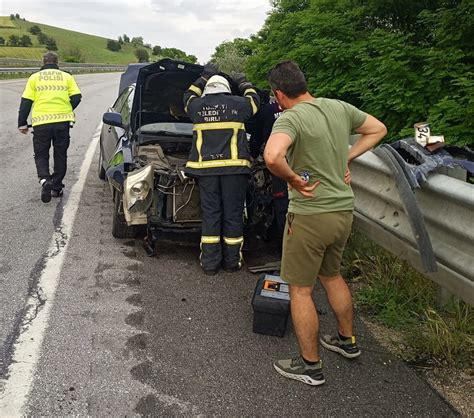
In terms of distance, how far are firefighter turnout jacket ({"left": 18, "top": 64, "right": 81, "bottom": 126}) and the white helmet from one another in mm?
2711

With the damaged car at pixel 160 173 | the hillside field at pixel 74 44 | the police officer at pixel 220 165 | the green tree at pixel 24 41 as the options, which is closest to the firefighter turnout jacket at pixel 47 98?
the damaged car at pixel 160 173

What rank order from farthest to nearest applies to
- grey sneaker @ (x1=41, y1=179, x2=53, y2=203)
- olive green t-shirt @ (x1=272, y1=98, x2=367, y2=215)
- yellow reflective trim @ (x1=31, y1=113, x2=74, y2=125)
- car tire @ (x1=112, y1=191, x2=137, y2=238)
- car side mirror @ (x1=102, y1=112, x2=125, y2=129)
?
yellow reflective trim @ (x1=31, y1=113, x2=74, y2=125), grey sneaker @ (x1=41, y1=179, x2=53, y2=203), car side mirror @ (x1=102, y1=112, x2=125, y2=129), car tire @ (x1=112, y1=191, x2=137, y2=238), olive green t-shirt @ (x1=272, y1=98, x2=367, y2=215)

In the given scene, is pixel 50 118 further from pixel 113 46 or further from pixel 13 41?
pixel 113 46

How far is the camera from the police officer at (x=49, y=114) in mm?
6598

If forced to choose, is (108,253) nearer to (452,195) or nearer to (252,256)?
(252,256)

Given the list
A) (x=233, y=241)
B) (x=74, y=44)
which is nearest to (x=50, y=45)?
(x=74, y=44)

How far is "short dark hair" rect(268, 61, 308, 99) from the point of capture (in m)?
3.12

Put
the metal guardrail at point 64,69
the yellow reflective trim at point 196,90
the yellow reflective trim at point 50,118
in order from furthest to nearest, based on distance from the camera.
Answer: the metal guardrail at point 64,69, the yellow reflective trim at point 50,118, the yellow reflective trim at point 196,90

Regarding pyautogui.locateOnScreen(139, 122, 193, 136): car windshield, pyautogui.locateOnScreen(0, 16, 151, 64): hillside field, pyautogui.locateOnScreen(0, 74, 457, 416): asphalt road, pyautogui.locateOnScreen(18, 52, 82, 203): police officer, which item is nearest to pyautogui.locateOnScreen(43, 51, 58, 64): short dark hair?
pyautogui.locateOnScreen(18, 52, 82, 203): police officer

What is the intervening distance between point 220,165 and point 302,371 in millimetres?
2240

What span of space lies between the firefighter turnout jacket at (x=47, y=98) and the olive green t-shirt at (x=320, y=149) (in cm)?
451

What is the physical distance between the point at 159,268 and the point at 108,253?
594 mm

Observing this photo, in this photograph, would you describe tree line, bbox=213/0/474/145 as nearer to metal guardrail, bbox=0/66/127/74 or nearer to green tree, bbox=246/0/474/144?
green tree, bbox=246/0/474/144

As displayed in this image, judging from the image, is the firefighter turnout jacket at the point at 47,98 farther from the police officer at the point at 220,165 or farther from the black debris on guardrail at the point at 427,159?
the black debris on guardrail at the point at 427,159
